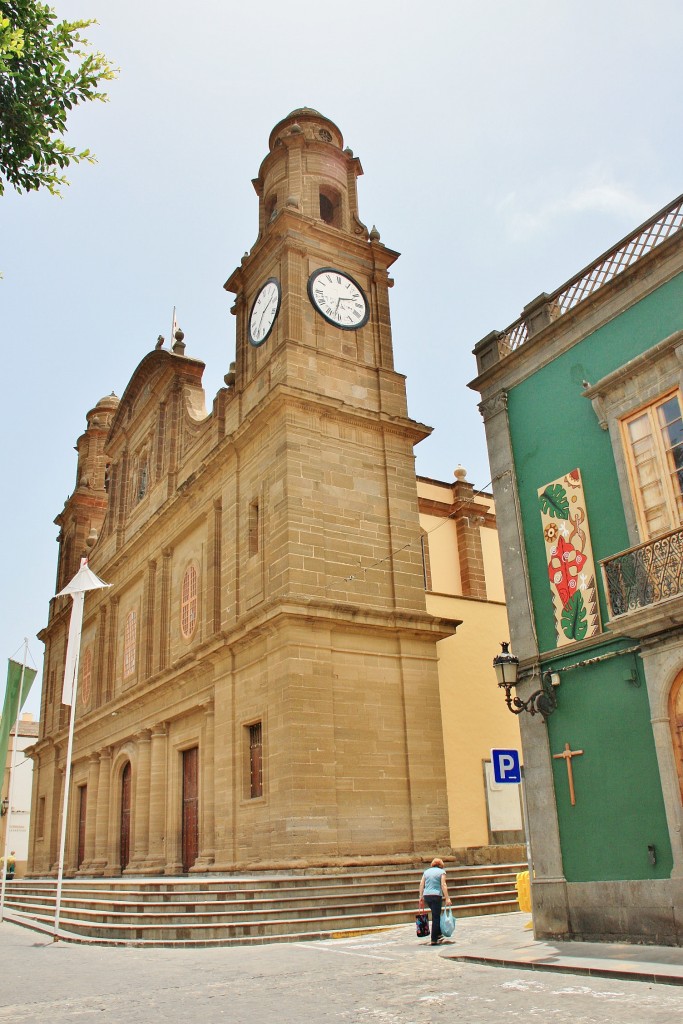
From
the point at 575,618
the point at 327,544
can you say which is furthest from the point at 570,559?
the point at 327,544

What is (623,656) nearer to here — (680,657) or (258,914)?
(680,657)

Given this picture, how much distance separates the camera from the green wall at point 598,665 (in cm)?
1001

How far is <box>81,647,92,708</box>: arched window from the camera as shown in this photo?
1244 inches

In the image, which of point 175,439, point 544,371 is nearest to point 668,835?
point 544,371

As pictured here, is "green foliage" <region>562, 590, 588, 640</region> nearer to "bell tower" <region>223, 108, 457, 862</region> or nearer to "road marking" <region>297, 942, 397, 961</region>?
"road marking" <region>297, 942, 397, 961</region>

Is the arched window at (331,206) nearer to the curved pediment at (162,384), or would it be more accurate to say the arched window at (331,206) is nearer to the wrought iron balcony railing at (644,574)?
the curved pediment at (162,384)

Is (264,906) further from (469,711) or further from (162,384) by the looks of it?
(162,384)

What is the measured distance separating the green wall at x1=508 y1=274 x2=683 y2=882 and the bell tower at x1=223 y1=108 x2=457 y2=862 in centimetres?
685

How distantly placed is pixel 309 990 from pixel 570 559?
19.8 feet

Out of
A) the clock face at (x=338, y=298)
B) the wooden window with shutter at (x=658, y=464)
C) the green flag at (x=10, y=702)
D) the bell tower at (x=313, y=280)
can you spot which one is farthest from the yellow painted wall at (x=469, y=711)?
the wooden window with shutter at (x=658, y=464)

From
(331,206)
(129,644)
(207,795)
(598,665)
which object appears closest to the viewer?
(598,665)

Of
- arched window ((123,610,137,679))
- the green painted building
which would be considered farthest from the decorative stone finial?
the green painted building

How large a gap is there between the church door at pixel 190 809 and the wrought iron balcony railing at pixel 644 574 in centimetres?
1412

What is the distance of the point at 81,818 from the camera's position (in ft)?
101
